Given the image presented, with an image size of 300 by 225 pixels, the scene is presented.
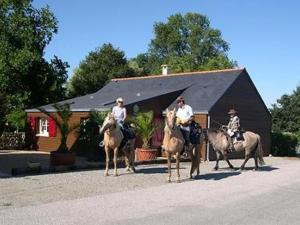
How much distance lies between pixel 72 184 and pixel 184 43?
69366 mm

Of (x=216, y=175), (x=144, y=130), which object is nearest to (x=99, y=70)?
(x=144, y=130)

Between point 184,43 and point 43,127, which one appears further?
point 184,43

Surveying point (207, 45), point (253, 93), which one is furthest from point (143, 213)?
point (207, 45)

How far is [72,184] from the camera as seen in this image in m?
14.8

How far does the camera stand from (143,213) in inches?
417

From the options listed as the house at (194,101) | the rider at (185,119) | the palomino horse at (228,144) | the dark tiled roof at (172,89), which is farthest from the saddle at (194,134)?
the dark tiled roof at (172,89)

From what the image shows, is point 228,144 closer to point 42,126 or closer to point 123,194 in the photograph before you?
point 123,194

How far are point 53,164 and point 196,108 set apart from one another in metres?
11.2

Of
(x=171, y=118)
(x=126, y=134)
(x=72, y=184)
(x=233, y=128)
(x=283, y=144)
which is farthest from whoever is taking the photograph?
(x=283, y=144)

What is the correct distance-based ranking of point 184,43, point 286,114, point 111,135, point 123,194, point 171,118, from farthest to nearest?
point 184,43
point 286,114
point 111,135
point 171,118
point 123,194

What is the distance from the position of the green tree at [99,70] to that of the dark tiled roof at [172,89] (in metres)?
12.6

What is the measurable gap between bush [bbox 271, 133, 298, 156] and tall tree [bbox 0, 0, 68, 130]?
15.5 meters

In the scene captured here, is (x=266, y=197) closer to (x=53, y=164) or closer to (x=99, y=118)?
(x=53, y=164)

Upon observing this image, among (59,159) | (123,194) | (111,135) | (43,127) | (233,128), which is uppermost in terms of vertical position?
(43,127)
